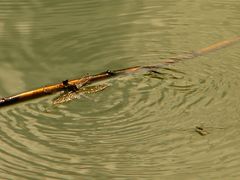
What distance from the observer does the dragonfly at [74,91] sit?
170 centimetres

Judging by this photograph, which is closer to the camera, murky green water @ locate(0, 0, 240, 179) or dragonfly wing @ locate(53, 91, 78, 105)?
murky green water @ locate(0, 0, 240, 179)

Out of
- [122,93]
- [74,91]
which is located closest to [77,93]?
[74,91]

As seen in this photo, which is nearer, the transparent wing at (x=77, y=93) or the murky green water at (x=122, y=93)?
the murky green water at (x=122, y=93)

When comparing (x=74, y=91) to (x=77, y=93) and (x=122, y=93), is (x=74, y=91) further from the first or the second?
(x=122, y=93)

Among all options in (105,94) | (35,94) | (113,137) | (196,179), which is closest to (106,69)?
(105,94)

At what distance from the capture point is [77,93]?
1.72 m

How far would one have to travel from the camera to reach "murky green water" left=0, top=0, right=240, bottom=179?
1431 mm

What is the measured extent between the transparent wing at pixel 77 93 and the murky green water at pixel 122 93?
0.07 feet

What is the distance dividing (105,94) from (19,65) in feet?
1.22

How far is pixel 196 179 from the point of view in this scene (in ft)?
4.45

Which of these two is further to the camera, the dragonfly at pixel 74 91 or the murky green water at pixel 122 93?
the dragonfly at pixel 74 91

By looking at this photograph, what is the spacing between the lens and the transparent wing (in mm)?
1695

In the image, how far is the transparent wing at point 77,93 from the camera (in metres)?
1.70

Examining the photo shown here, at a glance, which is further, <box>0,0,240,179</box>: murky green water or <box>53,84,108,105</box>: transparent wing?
<box>53,84,108,105</box>: transparent wing
